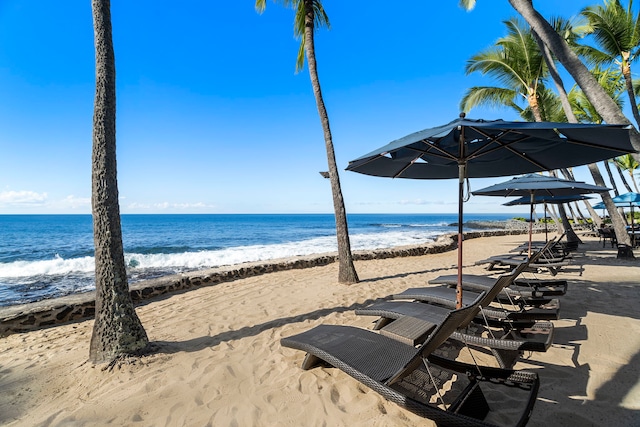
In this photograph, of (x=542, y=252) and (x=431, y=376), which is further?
(x=542, y=252)

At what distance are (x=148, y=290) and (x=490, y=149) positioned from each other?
699cm

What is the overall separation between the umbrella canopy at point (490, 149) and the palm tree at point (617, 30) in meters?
9.78

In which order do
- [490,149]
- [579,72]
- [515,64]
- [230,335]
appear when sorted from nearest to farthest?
[490,149] < [230,335] < [579,72] < [515,64]

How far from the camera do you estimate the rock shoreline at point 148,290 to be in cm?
497

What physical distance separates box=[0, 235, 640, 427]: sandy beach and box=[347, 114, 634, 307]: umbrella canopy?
132 cm

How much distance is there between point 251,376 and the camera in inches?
116

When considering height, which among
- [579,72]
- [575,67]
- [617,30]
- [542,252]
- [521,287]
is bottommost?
[521,287]

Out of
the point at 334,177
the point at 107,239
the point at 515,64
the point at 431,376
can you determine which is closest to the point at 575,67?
the point at 334,177

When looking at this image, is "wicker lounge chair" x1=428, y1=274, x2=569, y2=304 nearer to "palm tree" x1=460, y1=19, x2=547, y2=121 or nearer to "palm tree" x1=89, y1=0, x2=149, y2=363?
"palm tree" x1=89, y1=0, x2=149, y2=363

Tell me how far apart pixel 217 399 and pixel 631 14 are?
55.7 ft

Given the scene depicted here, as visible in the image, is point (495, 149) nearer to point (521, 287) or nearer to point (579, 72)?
point (521, 287)

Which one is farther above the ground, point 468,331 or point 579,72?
point 579,72

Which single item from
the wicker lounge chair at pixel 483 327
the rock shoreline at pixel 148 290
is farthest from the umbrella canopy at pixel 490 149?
the rock shoreline at pixel 148 290

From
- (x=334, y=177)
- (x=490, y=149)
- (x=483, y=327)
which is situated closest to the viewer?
(x=490, y=149)
